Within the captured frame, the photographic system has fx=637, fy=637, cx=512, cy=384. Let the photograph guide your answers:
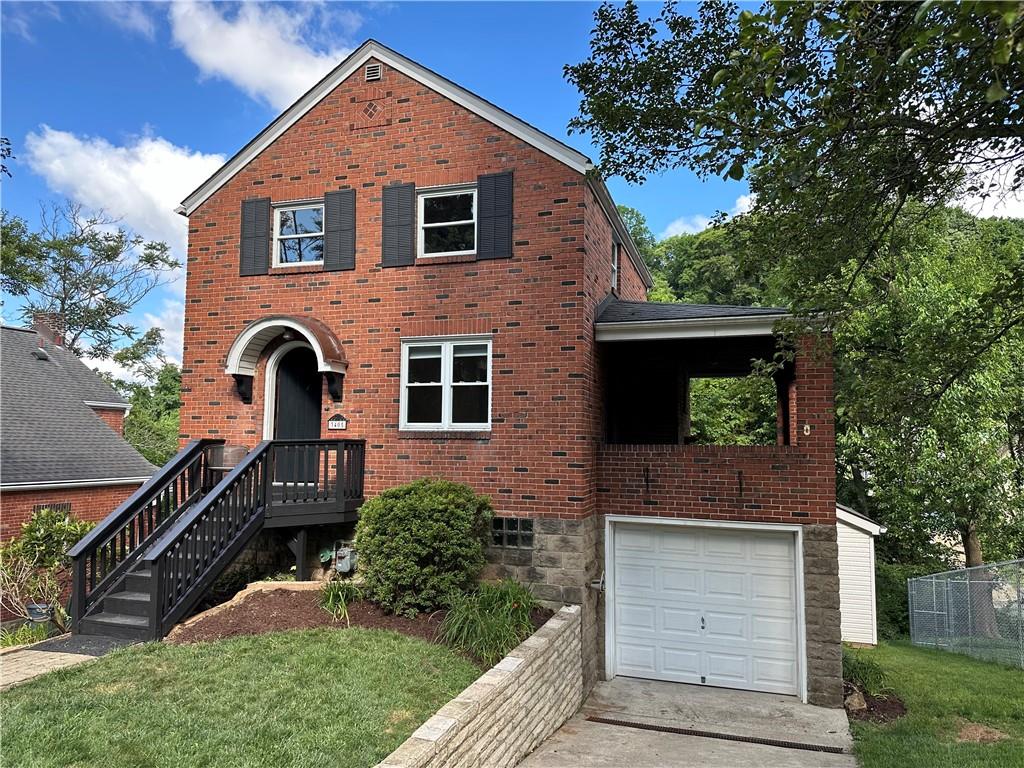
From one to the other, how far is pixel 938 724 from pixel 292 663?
7.40m

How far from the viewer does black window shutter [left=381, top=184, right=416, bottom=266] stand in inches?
376

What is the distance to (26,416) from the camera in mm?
16672

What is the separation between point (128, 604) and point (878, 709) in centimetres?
926

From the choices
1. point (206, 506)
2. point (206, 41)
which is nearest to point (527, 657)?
point (206, 506)

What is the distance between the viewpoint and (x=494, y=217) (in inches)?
362

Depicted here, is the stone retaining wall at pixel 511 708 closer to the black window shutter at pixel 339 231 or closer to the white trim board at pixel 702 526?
the white trim board at pixel 702 526

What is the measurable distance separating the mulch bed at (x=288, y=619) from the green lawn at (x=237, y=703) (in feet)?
1.16

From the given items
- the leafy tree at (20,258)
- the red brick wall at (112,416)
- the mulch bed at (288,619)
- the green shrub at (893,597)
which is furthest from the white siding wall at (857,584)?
the leafy tree at (20,258)

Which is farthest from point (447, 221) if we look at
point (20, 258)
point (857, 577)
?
point (20, 258)

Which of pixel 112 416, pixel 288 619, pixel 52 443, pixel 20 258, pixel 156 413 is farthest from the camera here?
pixel 156 413

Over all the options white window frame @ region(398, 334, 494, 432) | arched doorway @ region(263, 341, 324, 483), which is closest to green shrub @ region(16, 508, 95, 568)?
arched doorway @ region(263, 341, 324, 483)

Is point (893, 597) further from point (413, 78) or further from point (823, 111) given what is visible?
point (413, 78)

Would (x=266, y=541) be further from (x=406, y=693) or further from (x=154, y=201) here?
(x=154, y=201)

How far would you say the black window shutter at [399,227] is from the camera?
9539mm
